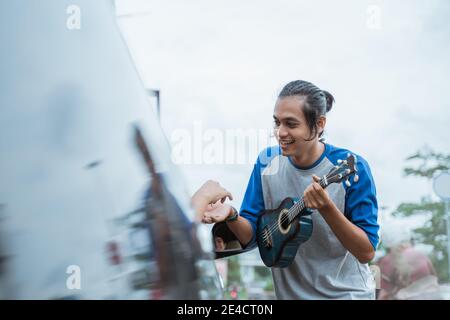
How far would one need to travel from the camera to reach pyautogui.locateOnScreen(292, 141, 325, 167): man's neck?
1.47 meters

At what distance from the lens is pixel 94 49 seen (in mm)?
712

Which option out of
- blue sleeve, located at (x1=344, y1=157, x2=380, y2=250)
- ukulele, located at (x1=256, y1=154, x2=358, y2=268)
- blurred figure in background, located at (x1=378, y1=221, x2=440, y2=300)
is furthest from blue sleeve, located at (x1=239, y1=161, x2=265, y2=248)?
blurred figure in background, located at (x1=378, y1=221, x2=440, y2=300)

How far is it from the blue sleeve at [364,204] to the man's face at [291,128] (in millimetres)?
150

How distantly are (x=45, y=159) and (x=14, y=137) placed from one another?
0.06m

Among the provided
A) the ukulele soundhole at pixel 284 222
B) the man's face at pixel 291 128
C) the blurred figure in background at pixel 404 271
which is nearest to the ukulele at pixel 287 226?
the ukulele soundhole at pixel 284 222

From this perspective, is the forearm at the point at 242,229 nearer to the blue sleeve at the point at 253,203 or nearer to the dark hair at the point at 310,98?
the blue sleeve at the point at 253,203

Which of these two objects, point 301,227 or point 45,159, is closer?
point 45,159

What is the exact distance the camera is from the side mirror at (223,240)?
1539 millimetres

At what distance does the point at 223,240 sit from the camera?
1544 mm

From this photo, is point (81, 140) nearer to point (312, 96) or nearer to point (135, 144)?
point (135, 144)

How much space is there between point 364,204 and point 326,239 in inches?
5.2

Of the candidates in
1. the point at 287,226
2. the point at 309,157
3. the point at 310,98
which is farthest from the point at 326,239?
the point at 310,98
